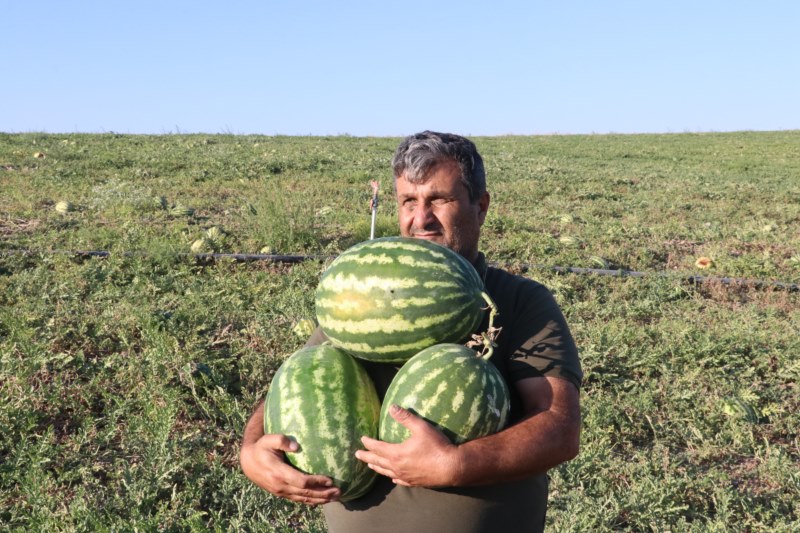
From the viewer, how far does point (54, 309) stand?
5.45 metres

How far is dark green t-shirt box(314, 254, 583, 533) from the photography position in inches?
72.7

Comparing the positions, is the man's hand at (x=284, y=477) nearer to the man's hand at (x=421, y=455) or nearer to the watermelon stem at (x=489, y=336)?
the man's hand at (x=421, y=455)

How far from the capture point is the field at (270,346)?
3.55 metres

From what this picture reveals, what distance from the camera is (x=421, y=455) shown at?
5.07 ft

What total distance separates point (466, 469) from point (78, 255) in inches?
255

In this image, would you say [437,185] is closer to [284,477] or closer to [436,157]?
[436,157]

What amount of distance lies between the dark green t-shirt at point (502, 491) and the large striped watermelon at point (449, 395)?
0.27 metres

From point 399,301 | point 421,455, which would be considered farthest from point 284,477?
Result: point 399,301

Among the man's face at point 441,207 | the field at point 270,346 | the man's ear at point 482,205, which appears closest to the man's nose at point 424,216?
the man's face at point 441,207

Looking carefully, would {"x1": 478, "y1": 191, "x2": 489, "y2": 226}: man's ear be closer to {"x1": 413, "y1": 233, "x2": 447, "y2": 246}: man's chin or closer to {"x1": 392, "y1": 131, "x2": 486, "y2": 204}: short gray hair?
{"x1": 392, "y1": 131, "x2": 486, "y2": 204}: short gray hair

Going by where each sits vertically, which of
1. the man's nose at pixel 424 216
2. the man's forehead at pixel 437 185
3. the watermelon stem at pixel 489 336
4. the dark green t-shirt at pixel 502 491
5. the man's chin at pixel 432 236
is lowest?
the dark green t-shirt at pixel 502 491

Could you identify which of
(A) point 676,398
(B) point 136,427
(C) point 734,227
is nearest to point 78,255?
(B) point 136,427

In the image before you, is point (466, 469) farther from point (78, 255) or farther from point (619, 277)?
point (78, 255)

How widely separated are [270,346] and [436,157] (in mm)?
3180
